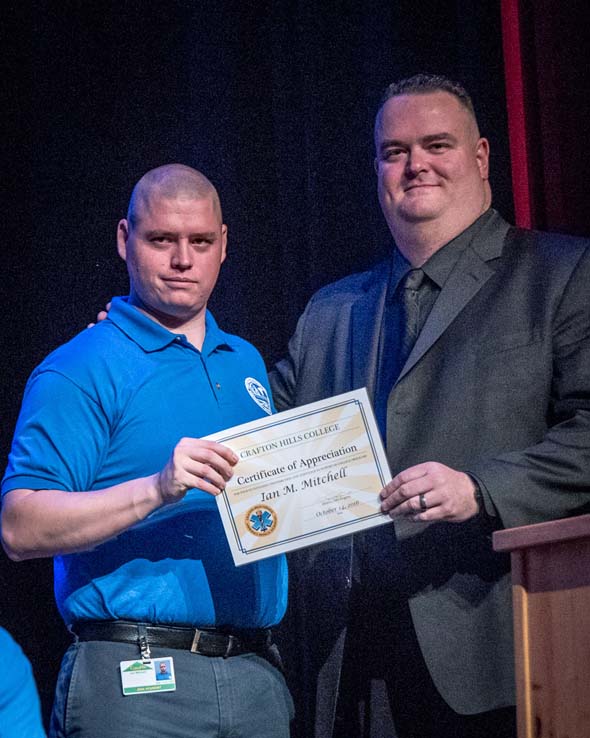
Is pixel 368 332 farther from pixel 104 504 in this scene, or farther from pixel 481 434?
pixel 104 504

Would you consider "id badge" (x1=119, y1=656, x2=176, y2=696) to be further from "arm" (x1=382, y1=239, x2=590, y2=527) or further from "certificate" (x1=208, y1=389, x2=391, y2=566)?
"arm" (x1=382, y1=239, x2=590, y2=527)

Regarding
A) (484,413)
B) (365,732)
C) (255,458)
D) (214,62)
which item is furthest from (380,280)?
(365,732)

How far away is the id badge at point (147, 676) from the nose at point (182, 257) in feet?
2.88

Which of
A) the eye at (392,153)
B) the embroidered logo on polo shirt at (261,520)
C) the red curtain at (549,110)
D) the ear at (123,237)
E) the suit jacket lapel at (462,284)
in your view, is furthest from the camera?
the red curtain at (549,110)

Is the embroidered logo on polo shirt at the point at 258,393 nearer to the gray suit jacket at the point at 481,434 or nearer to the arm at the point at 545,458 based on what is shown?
the gray suit jacket at the point at 481,434

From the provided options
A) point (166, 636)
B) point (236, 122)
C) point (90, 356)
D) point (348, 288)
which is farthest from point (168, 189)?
point (166, 636)

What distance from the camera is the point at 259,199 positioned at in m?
3.07

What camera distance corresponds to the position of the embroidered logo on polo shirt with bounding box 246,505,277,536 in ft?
7.07

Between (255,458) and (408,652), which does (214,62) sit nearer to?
(255,458)

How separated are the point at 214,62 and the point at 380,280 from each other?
0.91m

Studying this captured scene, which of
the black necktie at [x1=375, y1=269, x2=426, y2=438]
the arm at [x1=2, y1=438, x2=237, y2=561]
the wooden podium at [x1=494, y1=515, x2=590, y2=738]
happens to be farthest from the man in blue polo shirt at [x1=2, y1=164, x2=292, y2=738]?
the wooden podium at [x1=494, y1=515, x2=590, y2=738]

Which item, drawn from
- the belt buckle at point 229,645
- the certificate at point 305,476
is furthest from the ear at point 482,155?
the belt buckle at point 229,645

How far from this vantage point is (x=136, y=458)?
2.27m

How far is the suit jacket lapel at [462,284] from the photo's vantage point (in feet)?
7.84
